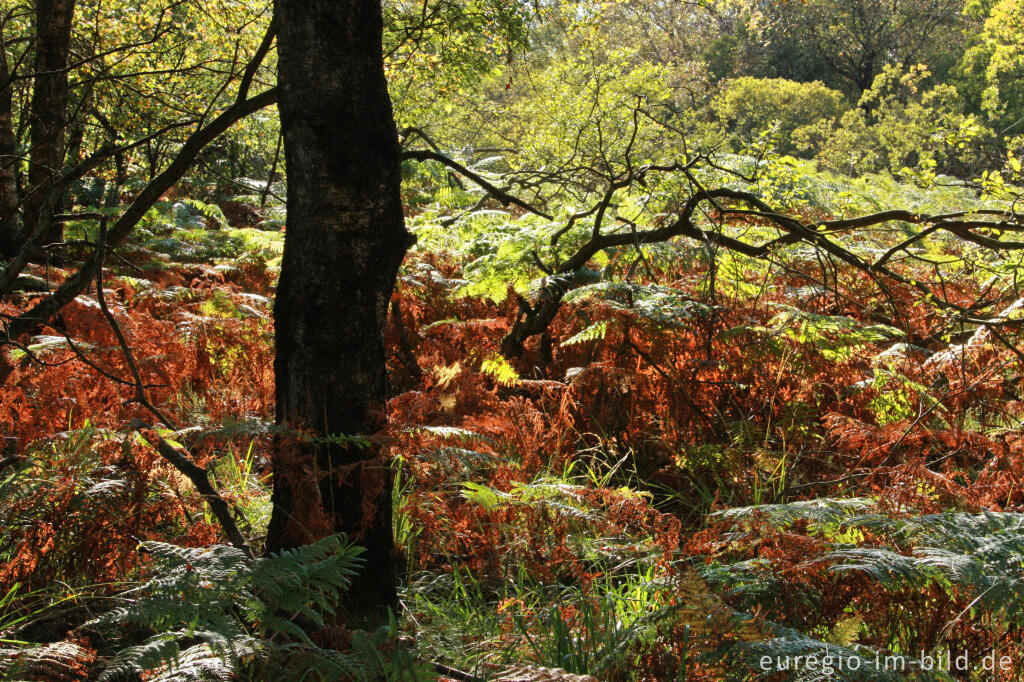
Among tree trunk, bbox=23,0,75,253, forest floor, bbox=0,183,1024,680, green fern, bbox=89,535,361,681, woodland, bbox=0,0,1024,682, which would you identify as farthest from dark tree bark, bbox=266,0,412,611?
tree trunk, bbox=23,0,75,253

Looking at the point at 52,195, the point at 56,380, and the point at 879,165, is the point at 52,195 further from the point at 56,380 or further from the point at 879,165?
the point at 879,165

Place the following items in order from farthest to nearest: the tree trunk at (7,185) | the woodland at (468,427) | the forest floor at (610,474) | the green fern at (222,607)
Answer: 1. the tree trunk at (7,185)
2. the forest floor at (610,474)
3. the woodland at (468,427)
4. the green fern at (222,607)

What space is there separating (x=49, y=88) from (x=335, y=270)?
4829mm

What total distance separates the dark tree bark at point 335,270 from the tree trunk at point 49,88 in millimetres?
3289

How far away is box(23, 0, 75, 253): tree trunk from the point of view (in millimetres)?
4691

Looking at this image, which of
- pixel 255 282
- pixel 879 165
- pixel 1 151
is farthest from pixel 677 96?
pixel 1 151

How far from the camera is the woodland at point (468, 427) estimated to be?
1.84 meters

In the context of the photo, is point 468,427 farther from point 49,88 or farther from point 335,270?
point 49,88

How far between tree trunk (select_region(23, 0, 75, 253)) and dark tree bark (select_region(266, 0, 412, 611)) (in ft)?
10.8

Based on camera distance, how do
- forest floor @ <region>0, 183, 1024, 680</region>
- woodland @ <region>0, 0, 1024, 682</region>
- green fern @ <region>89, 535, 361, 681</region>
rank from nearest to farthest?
green fern @ <region>89, 535, 361, 681</region> < woodland @ <region>0, 0, 1024, 682</region> < forest floor @ <region>0, 183, 1024, 680</region>

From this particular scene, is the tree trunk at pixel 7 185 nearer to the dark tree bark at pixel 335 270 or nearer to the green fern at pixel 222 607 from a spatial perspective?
the dark tree bark at pixel 335 270

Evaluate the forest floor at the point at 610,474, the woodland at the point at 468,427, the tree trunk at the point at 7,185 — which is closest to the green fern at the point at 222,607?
the woodland at the point at 468,427

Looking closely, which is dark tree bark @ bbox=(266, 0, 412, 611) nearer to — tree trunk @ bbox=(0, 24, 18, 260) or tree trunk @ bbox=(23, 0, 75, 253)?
tree trunk @ bbox=(23, 0, 75, 253)

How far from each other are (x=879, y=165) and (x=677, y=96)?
8590 mm
